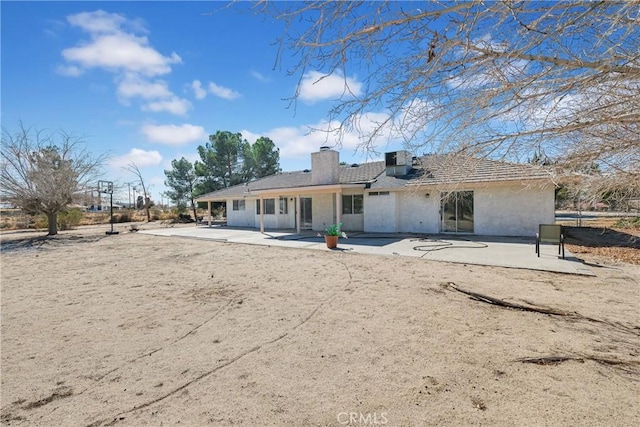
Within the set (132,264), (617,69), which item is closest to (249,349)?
(617,69)

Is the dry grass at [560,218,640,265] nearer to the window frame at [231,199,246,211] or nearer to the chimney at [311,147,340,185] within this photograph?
the chimney at [311,147,340,185]

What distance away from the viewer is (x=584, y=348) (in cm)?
354

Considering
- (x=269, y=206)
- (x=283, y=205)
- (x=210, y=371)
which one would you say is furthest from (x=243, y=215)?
(x=210, y=371)

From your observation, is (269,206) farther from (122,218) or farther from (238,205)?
(122,218)

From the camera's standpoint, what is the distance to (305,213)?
68.6 feet

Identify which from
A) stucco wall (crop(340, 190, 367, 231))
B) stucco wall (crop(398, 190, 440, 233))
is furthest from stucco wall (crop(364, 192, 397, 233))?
stucco wall (crop(340, 190, 367, 231))

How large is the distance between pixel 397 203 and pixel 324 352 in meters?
13.9

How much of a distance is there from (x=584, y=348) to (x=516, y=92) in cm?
316

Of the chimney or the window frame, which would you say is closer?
the chimney

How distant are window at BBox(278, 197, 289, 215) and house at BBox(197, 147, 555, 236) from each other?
72 mm

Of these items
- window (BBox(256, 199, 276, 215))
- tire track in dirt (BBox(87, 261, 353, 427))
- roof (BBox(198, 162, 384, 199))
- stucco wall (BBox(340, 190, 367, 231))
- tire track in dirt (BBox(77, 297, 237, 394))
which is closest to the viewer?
tire track in dirt (BBox(87, 261, 353, 427))

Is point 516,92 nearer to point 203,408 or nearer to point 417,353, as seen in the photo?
point 417,353

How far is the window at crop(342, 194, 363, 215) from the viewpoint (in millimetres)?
18312

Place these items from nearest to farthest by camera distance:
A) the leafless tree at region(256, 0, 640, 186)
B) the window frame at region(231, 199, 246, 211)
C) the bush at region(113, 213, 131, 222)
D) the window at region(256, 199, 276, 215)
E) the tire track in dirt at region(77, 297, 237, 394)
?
the leafless tree at region(256, 0, 640, 186) → the tire track in dirt at region(77, 297, 237, 394) → the window at region(256, 199, 276, 215) → the window frame at region(231, 199, 246, 211) → the bush at region(113, 213, 131, 222)
